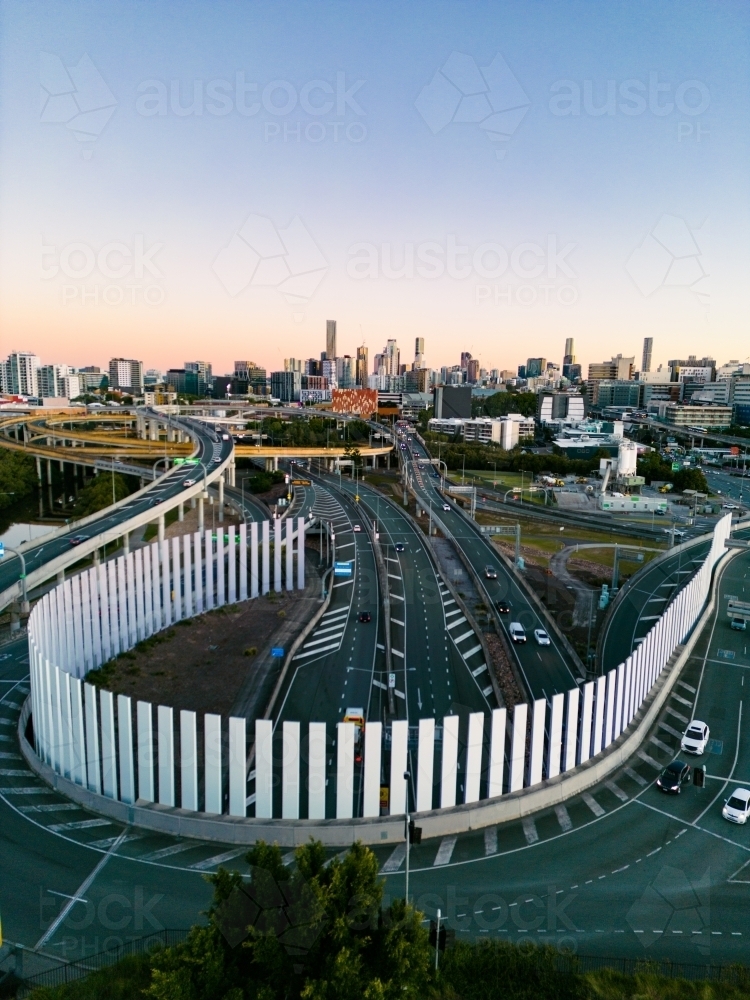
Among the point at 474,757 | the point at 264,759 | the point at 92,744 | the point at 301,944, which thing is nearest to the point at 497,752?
the point at 474,757

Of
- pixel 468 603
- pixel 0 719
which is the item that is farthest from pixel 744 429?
pixel 0 719

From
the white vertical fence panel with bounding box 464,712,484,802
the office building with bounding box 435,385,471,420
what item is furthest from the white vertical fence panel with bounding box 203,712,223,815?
the office building with bounding box 435,385,471,420

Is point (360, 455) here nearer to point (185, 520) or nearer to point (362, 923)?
point (185, 520)

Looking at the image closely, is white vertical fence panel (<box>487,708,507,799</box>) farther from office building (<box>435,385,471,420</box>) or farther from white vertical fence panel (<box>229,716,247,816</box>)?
office building (<box>435,385,471,420</box>)

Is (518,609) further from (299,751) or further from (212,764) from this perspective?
(212,764)

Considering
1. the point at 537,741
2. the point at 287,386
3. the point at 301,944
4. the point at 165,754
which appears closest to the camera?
the point at 301,944
